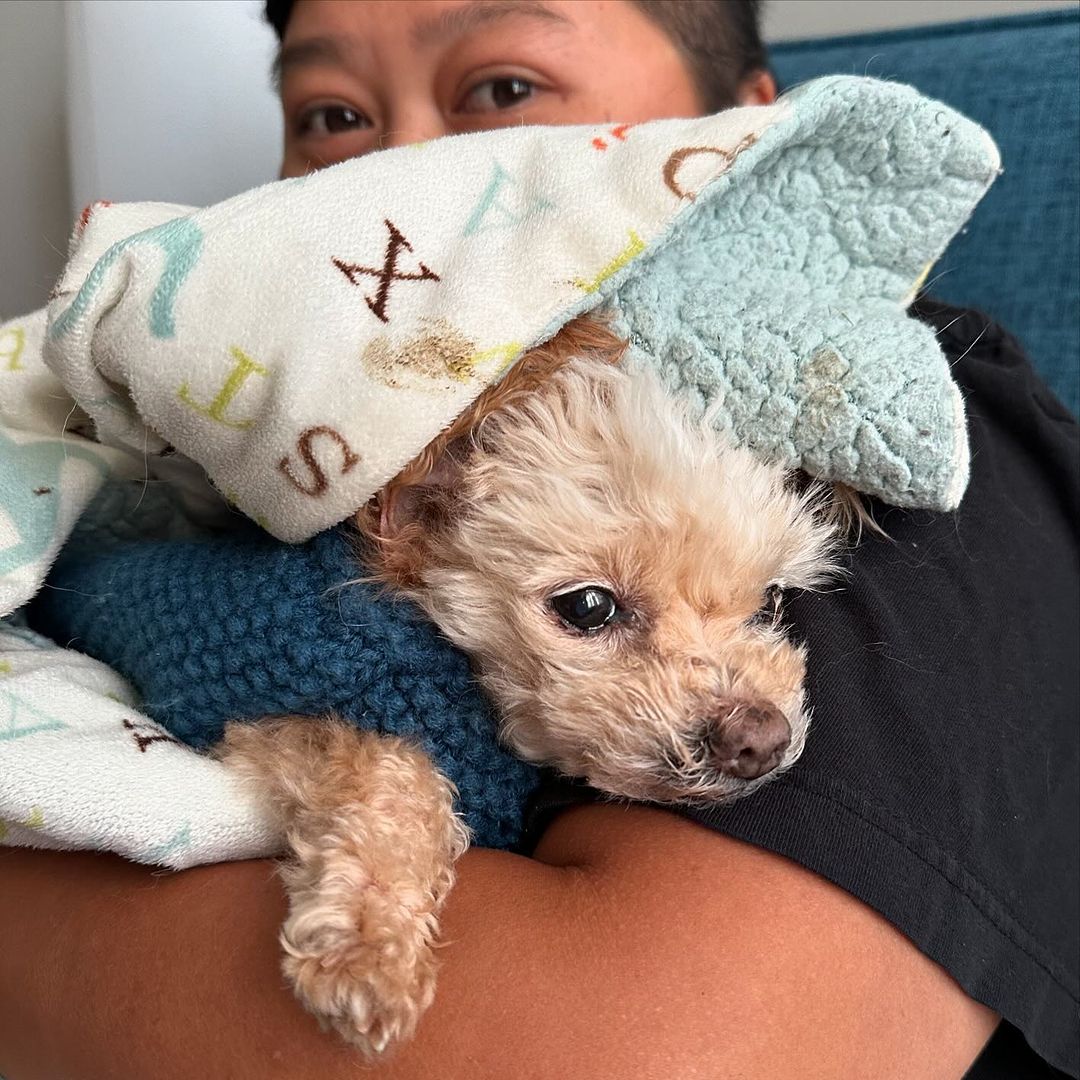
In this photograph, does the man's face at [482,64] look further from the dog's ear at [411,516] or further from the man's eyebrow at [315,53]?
the dog's ear at [411,516]

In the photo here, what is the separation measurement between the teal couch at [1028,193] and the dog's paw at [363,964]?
1246 millimetres

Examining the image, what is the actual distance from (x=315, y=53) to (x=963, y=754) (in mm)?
1101

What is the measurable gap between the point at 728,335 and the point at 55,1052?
0.77 meters

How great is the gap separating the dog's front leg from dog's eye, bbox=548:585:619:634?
0.54 feet

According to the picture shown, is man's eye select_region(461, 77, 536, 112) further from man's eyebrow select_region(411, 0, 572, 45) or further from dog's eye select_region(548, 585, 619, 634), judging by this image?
dog's eye select_region(548, 585, 619, 634)

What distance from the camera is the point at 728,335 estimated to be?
73 centimetres

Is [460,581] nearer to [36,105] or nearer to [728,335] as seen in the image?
[728,335]

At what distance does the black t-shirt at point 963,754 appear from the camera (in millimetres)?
630

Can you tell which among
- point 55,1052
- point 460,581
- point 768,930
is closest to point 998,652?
point 768,930

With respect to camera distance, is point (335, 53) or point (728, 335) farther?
point (335, 53)

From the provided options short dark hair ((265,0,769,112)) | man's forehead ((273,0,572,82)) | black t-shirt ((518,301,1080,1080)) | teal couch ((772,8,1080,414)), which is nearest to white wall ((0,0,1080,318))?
teal couch ((772,8,1080,414))

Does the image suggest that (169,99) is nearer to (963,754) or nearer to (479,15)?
(479,15)

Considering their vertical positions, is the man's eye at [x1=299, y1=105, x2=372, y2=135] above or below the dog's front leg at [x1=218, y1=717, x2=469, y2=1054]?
above

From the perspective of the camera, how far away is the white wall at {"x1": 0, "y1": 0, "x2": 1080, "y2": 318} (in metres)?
1.84
